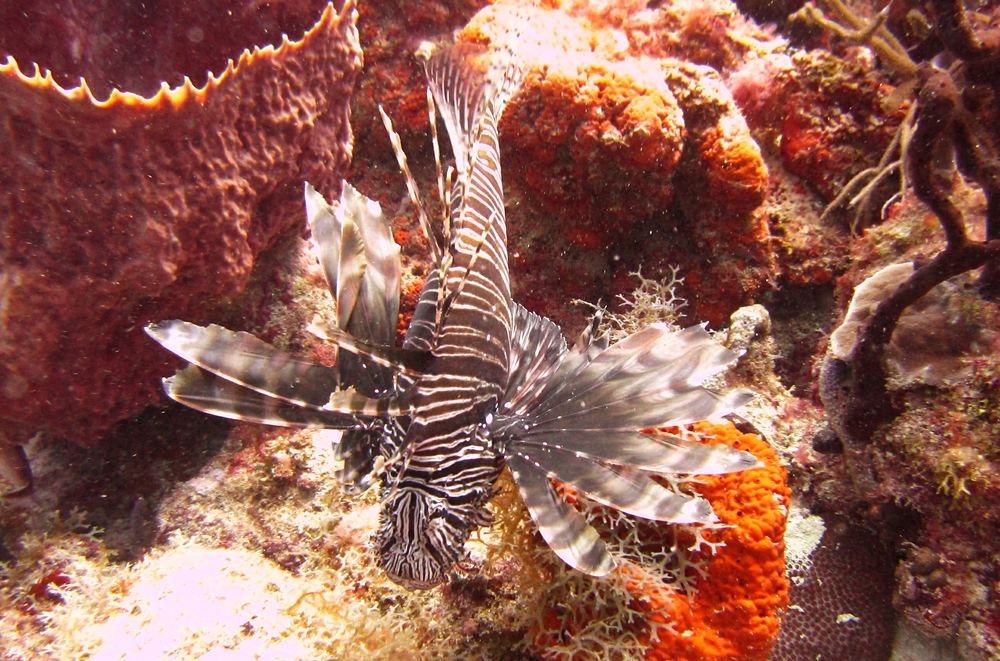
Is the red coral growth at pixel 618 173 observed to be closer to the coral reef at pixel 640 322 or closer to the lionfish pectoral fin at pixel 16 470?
the coral reef at pixel 640 322

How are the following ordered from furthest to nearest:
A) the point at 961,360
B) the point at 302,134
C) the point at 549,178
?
the point at 549,178
the point at 302,134
the point at 961,360

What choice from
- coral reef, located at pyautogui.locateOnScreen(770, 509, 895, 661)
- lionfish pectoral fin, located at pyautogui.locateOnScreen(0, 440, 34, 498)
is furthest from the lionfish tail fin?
lionfish pectoral fin, located at pyautogui.locateOnScreen(0, 440, 34, 498)

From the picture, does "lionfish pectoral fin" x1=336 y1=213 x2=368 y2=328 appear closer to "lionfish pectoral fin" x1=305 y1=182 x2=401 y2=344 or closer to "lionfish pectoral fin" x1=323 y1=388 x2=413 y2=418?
"lionfish pectoral fin" x1=305 y1=182 x2=401 y2=344

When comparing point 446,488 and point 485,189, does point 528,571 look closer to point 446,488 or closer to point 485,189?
point 446,488

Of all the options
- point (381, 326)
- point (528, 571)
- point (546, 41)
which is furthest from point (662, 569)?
point (546, 41)

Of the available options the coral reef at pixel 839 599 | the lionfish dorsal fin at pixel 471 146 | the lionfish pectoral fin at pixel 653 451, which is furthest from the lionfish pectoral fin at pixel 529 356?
the coral reef at pixel 839 599

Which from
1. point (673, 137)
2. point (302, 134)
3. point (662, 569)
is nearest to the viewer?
point (662, 569)
